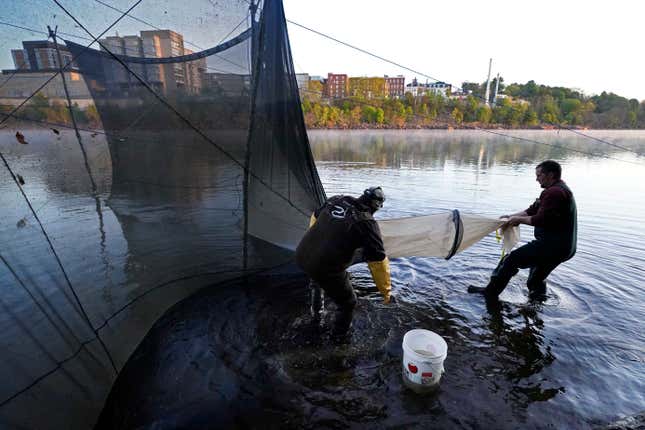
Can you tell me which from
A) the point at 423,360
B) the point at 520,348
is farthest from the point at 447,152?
the point at 423,360

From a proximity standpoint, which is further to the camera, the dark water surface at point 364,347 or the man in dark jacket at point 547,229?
the man in dark jacket at point 547,229

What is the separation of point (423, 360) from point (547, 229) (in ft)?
9.46

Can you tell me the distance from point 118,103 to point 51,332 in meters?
2.65

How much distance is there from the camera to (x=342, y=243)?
10.7ft

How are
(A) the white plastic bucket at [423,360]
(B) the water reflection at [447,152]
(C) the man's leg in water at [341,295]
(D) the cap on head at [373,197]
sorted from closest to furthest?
(A) the white plastic bucket at [423,360], (D) the cap on head at [373,197], (C) the man's leg in water at [341,295], (B) the water reflection at [447,152]

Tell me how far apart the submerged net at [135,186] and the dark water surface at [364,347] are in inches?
3.2

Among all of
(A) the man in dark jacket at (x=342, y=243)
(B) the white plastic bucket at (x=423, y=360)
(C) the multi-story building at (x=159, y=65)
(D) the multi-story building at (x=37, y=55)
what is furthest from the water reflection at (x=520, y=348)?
(D) the multi-story building at (x=37, y=55)

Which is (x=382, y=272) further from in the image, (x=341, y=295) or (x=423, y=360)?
(x=423, y=360)

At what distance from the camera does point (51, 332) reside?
9.15 feet

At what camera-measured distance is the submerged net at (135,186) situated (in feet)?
9.32

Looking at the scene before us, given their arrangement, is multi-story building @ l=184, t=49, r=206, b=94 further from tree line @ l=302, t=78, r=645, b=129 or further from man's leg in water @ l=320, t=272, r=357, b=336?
tree line @ l=302, t=78, r=645, b=129

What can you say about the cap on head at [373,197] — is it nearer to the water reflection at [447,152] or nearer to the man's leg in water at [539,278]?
the man's leg in water at [539,278]

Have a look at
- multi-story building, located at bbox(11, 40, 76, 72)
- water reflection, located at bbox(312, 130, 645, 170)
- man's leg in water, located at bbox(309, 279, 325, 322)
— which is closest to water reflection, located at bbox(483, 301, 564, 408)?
man's leg in water, located at bbox(309, 279, 325, 322)

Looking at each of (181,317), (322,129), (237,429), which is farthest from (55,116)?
(322,129)
